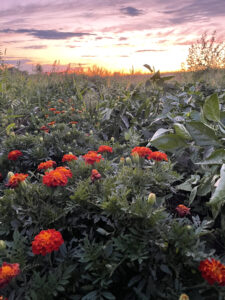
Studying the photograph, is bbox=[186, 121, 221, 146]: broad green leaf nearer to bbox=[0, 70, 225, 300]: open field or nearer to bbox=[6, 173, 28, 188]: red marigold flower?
bbox=[0, 70, 225, 300]: open field

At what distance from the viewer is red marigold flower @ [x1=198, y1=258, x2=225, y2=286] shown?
3.63 feet

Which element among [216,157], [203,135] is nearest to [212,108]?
[203,135]

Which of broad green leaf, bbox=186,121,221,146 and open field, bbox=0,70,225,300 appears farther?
broad green leaf, bbox=186,121,221,146

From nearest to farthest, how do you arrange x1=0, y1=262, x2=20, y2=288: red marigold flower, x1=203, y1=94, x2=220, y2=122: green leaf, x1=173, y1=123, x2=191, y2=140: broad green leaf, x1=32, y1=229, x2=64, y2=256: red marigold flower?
x1=0, y1=262, x2=20, y2=288: red marigold flower
x1=32, y1=229, x2=64, y2=256: red marigold flower
x1=203, y1=94, x2=220, y2=122: green leaf
x1=173, y1=123, x2=191, y2=140: broad green leaf

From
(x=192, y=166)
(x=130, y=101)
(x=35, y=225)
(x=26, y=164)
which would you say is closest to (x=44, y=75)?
(x=130, y=101)

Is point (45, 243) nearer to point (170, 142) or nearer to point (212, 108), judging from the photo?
point (170, 142)

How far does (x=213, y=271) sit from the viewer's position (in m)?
1.11

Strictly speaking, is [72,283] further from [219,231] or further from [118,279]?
[219,231]

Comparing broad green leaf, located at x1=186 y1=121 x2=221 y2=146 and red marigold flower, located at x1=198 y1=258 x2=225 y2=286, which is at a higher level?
broad green leaf, located at x1=186 y1=121 x2=221 y2=146

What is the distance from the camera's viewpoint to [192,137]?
1.70 metres

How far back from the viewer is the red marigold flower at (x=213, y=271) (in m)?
1.11

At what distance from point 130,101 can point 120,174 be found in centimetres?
224

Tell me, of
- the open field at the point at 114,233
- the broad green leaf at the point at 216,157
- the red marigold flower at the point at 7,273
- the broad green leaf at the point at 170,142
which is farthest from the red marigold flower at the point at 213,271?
the broad green leaf at the point at 170,142

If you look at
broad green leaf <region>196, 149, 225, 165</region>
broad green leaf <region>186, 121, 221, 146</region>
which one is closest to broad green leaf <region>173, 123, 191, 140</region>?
broad green leaf <region>186, 121, 221, 146</region>
